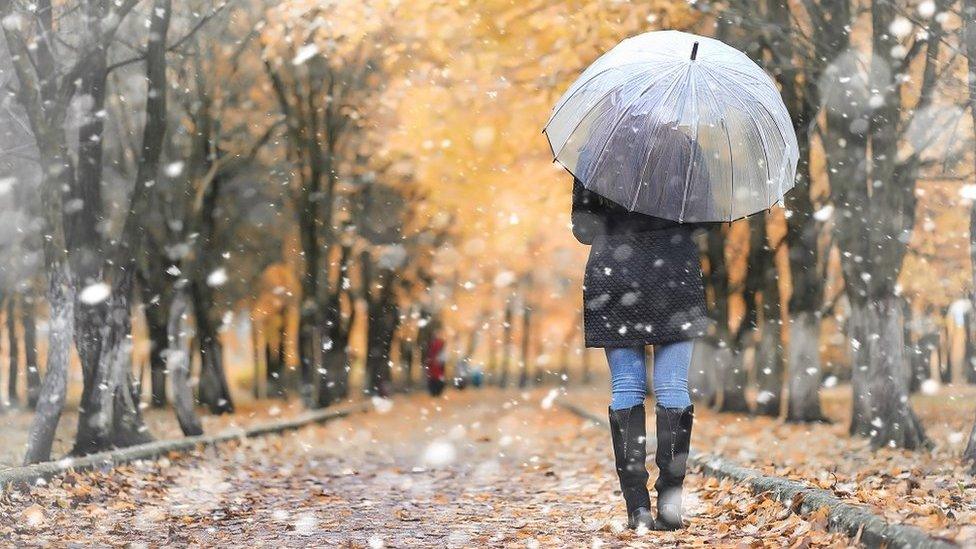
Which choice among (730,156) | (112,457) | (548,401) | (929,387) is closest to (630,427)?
(730,156)

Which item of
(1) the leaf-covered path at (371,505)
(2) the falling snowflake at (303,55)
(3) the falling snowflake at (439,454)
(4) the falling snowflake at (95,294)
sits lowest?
(3) the falling snowflake at (439,454)

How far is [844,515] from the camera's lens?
529cm

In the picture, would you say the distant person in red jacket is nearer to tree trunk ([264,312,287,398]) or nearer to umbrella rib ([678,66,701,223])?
tree trunk ([264,312,287,398])

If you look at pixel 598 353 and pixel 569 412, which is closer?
pixel 569 412

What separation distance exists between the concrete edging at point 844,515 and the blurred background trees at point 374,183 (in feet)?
11.5

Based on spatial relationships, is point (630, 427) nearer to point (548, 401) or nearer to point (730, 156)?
point (730, 156)

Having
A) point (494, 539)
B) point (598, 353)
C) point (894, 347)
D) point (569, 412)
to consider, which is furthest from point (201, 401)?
point (598, 353)

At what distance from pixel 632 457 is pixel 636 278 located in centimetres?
88

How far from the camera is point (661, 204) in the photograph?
563 cm

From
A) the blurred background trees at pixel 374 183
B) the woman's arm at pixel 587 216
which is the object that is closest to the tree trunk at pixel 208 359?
the blurred background trees at pixel 374 183

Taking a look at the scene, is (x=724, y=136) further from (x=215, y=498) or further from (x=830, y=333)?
(x=830, y=333)

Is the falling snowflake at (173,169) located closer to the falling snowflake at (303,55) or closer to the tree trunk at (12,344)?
the falling snowflake at (303,55)

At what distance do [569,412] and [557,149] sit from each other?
65.7 ft

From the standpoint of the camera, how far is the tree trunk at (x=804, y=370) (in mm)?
17719
